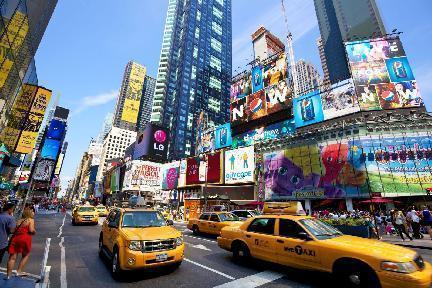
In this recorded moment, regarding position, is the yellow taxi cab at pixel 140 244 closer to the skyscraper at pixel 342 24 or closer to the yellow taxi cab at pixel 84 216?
the yellow taxi cab at pixel 84 216

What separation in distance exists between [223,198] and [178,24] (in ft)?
471

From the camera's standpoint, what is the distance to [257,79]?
53.9 metres

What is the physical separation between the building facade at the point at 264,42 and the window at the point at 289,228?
7685 centimetres

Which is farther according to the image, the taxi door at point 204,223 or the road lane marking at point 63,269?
the taxi door at point 204,223

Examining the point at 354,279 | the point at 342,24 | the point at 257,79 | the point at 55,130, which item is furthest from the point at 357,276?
the point at 342,24

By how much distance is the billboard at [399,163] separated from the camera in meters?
30.3

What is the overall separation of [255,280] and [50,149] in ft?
189

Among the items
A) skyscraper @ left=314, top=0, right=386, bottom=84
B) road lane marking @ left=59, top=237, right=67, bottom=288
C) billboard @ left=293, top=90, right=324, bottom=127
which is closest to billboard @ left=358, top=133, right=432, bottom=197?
billboard @ left=293, top=90, right=324, bottom=127

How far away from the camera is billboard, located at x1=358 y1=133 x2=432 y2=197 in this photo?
30344mm

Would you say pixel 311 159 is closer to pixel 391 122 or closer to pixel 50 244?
pixel 391 122

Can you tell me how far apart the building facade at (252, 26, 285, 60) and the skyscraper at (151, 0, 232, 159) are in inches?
1905

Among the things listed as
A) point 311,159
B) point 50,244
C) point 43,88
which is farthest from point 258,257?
point 311,159

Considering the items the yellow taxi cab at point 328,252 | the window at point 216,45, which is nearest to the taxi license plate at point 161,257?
the yellow taxi cab at point 328,252

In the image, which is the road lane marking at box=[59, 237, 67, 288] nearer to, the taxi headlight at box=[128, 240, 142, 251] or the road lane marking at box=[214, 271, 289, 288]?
the taxi headlight at box=[128, 240, 142, 251]
